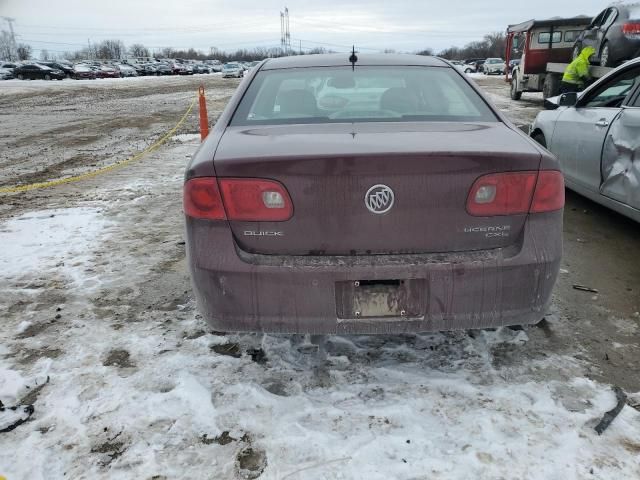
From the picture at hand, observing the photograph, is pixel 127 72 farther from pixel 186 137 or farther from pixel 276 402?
pixel 276 402

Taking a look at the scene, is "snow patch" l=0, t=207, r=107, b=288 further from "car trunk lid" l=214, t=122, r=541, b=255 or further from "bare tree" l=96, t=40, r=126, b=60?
"bare tree" l=96, t=40, r=126, b=60

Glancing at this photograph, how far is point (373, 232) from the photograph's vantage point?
2234 mm

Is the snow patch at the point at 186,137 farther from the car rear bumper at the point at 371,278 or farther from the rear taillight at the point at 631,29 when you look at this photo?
the rear taillight at the point at 631,29

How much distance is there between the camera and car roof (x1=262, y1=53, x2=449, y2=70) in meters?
3.48

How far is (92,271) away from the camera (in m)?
4.14

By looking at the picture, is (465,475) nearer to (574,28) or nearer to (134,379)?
(134,379)

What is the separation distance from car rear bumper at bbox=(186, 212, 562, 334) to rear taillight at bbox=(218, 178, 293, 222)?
0.11m

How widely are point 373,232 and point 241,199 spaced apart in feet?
1.95

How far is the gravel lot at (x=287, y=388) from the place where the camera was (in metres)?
2.12

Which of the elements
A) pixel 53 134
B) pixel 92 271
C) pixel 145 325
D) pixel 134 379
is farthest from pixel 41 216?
pixel 53 134

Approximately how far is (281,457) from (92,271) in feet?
8.79

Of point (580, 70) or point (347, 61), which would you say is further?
point (580, 70)

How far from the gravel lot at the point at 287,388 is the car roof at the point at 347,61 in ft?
5.80

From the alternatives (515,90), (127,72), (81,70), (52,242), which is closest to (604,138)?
(52,242)
